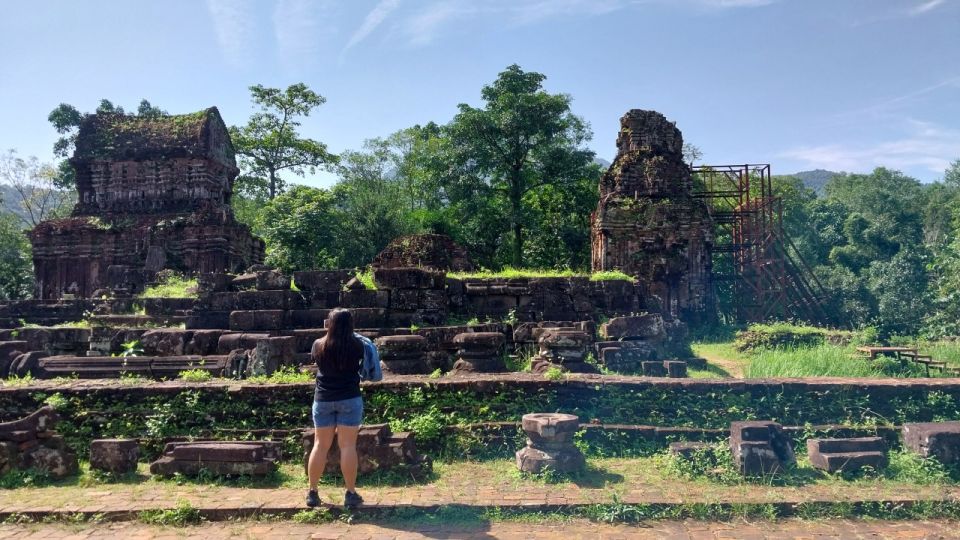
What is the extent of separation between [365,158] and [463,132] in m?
12.0

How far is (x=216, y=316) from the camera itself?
11.6 m

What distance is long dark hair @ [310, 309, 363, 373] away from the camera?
5152mm

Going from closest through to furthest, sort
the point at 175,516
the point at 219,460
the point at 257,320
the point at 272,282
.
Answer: the point at 175,516
the point at 219,460
the point at 257,320
the point at 272,282

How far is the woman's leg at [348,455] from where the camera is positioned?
16.4 ft

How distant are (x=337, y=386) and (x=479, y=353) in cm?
414

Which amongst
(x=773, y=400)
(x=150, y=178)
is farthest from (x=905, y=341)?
(x=150, y=178)

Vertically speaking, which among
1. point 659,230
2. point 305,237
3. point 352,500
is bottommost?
point 352,500

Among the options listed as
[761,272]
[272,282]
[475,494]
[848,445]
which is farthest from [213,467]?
[761,272]

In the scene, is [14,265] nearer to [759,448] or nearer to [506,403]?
[506,403]

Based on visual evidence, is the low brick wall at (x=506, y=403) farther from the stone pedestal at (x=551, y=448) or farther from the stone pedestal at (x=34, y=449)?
the stone pedestal at (x=551, y=448)

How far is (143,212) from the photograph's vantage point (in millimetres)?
21359

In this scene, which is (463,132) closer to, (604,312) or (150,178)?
(150,178)

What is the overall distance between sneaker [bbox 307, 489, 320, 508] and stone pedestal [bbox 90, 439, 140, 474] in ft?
7.27

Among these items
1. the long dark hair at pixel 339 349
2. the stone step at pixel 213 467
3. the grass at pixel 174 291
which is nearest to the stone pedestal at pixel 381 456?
the stone step at pixel 213 467
